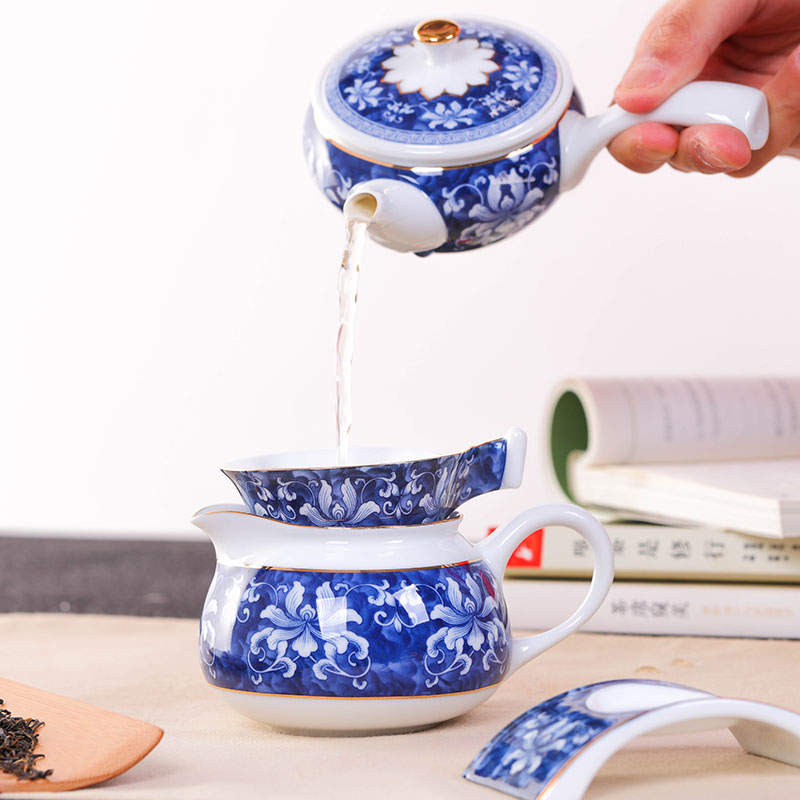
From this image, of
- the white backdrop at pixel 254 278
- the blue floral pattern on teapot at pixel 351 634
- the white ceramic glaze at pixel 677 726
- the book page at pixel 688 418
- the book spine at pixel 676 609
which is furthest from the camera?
the white backdrop at pixel 254 278

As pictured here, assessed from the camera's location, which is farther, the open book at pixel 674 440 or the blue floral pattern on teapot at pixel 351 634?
the open book at pixel 674 440

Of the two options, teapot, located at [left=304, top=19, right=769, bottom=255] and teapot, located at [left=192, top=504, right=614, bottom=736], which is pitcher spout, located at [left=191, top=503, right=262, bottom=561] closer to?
teapot, located at [left=192, top=504, right=614, bottom=736]

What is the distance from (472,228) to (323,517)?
28 centimetres

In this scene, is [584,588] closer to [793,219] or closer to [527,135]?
[527,135]

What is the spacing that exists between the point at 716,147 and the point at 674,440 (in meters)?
0.48

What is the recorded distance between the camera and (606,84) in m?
2.04

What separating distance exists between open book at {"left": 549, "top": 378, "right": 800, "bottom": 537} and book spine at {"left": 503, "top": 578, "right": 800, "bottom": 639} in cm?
10

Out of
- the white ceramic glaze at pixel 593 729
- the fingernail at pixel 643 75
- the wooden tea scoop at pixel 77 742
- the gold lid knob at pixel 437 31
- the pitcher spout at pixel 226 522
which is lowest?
the wooden tea scoop at pixel 77 742

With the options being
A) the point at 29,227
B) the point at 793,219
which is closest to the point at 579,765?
the point at 793,219

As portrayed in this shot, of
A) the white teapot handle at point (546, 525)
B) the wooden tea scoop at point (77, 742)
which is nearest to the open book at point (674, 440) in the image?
the white teapot handle at point (546, 525)

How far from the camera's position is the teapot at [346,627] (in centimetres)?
70

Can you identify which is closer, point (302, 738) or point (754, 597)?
point (302, 738)

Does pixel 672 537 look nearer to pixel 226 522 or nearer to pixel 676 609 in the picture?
pixel 676 609

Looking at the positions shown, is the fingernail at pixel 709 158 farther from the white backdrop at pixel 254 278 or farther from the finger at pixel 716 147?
the white backdrop at pixel 254 278
